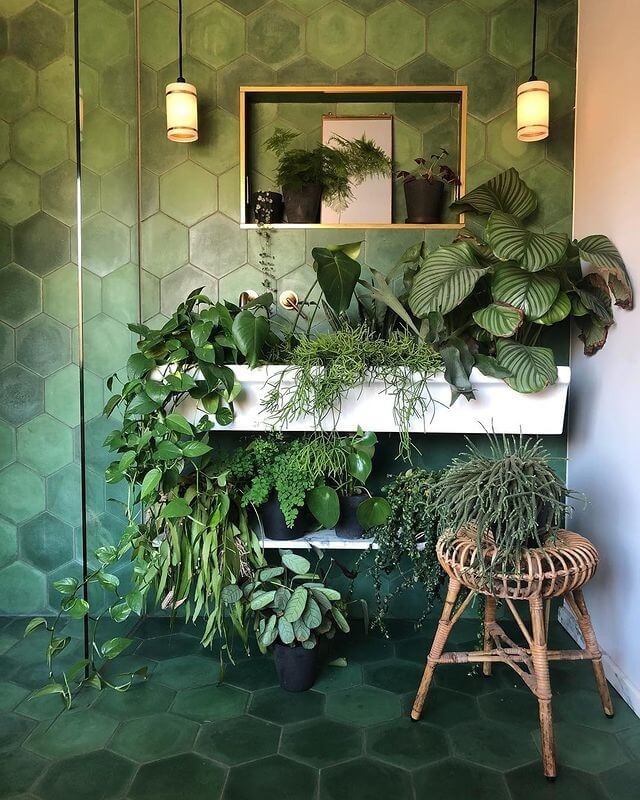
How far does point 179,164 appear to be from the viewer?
7.71ft

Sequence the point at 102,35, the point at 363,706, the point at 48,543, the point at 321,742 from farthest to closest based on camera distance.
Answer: the point at 48,543 → the point at 102,35 → the point at 363,706 → the point at 321,742

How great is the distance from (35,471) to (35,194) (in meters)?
0.98

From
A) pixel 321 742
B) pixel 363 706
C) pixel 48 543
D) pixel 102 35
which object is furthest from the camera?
pixel 48 543

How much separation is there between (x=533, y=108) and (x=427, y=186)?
0.41 m

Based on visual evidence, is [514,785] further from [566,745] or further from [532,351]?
[532,351]

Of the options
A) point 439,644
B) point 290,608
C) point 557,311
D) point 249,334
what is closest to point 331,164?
point 249,334

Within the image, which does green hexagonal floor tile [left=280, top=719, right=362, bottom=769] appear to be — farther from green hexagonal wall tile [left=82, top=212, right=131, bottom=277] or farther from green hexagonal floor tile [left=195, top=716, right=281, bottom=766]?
green hexagonal wall tile [left=82, top=212, right=131, bottom=277]

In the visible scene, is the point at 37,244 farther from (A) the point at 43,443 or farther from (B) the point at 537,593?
(B) the point at 537,593

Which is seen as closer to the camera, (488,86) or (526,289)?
(526,289)

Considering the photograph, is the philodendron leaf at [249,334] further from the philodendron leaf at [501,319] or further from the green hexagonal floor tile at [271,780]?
the green hexagonal floor tile at [271,780]

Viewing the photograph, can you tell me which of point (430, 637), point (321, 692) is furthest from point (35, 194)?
point (430, 637)

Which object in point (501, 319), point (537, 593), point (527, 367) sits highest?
point (501, 319)

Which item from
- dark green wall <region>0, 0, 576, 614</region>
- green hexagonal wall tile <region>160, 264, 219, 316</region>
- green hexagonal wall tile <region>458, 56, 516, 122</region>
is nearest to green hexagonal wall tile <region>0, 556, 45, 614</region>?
dark green wall <region>0, 0, 576, 614</region>

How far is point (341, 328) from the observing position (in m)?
2.06
